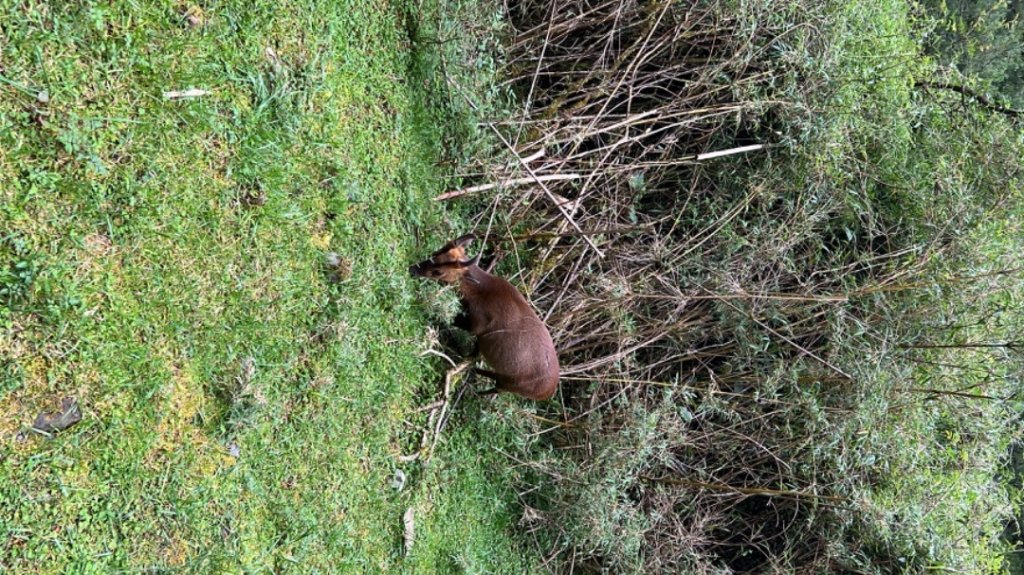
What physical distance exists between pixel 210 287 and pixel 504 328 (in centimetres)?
179

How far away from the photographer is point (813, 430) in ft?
17.1

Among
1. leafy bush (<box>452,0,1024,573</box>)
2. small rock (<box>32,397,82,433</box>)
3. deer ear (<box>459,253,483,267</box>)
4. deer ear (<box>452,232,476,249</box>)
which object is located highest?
small rock (<box>32,397,82,433</box>)

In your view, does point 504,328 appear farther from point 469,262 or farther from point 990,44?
point 990,44

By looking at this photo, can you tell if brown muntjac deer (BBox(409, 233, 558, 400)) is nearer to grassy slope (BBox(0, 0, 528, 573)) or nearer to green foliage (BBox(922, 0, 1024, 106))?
grassy slope (BBox(0, 0, 528, 573))

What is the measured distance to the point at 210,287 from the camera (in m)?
2.74

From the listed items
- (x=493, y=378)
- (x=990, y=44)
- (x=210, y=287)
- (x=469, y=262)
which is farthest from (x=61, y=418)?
(x=990, y=44)

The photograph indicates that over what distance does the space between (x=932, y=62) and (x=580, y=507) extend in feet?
16.1

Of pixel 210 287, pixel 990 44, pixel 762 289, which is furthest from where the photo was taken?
pixel 990 44

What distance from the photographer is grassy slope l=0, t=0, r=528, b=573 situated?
2.16 meters

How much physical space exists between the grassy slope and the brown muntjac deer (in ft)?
1.07

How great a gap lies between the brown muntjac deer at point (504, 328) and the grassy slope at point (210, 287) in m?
0.33

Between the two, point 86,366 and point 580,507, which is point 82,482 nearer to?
point 86,366

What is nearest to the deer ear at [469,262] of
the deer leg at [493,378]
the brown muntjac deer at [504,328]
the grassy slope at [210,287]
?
the brown muntjac deer at [504,328]

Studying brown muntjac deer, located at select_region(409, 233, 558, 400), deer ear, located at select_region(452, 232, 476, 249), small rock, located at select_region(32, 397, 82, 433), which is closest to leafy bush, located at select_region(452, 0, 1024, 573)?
brown muntjac deer, located at select_region(409, 233, 558, 400)
